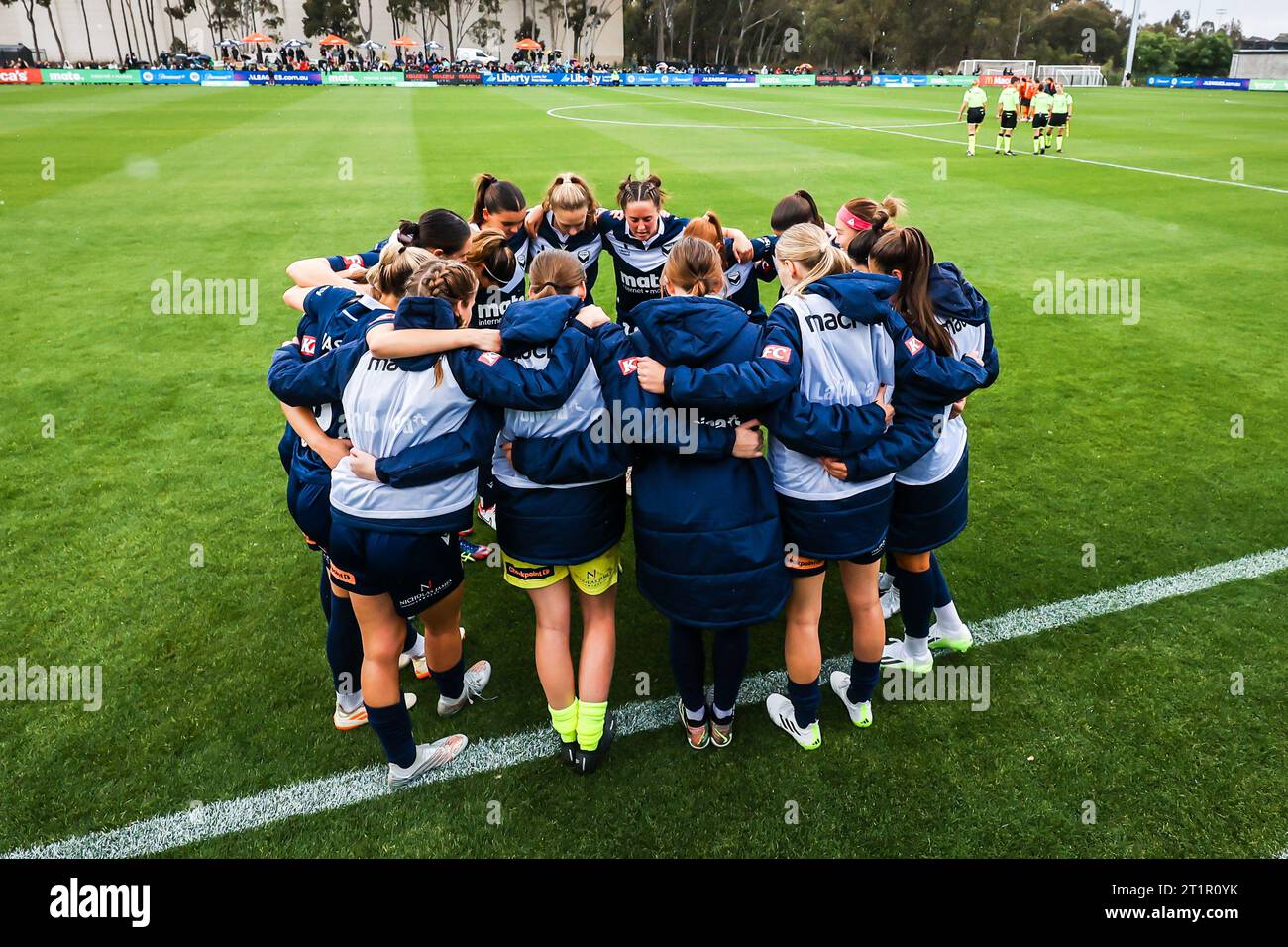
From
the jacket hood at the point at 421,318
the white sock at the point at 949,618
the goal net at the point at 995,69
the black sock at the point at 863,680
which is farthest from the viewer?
the goal net at the point at 995,69

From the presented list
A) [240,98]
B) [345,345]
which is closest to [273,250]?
[345,345]

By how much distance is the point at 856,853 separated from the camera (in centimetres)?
301

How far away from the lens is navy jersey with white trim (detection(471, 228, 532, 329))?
4875 mm

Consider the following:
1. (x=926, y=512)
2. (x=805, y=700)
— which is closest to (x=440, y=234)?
(x=926, y=512)

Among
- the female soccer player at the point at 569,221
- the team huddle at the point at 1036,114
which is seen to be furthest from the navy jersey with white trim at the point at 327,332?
the team huddle at the point at 1036,114

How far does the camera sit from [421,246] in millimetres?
3754

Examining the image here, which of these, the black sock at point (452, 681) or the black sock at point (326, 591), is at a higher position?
the black sock at point (326, 591)

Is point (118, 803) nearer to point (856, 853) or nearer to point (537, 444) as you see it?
point (537, 444)

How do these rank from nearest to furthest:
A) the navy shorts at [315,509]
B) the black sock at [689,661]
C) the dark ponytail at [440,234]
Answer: the navy shorts at [315,509] < the black sock at [689,661] < the dark ponytail at [440,234]

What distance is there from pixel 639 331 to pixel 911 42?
9345cm

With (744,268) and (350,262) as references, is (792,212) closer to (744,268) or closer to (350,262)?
(744,268)

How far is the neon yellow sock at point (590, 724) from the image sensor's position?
334 cm

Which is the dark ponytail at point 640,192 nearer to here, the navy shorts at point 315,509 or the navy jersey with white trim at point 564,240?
the navy jersey with white trim at point 564,240

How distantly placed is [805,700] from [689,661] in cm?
55
